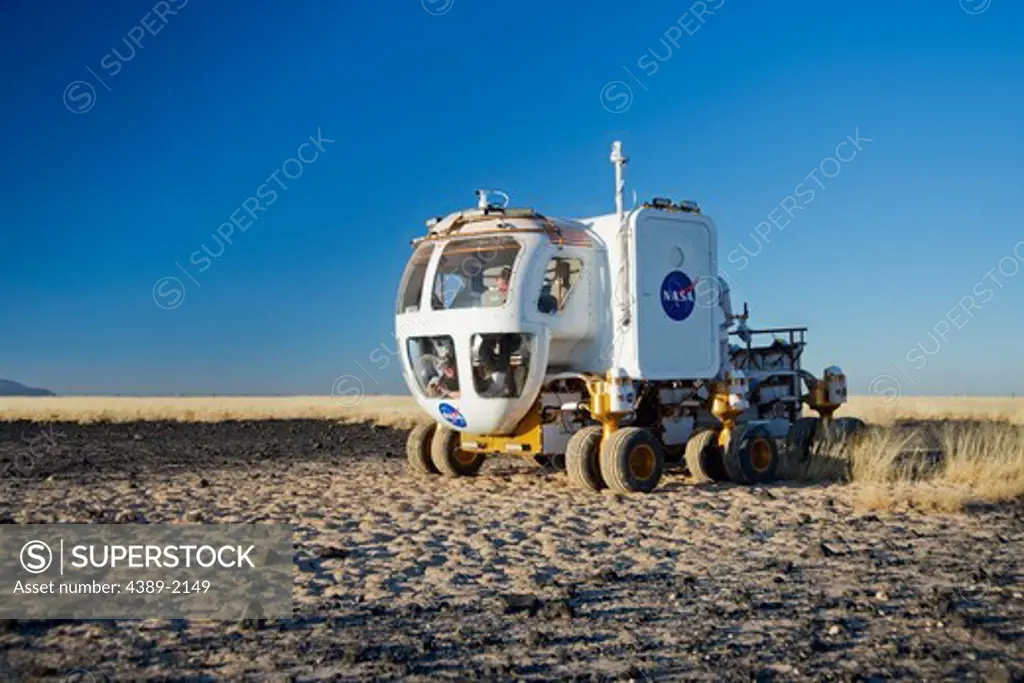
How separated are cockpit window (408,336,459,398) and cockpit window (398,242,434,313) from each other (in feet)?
1.74

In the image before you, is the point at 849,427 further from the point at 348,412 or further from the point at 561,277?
the point at 348,412

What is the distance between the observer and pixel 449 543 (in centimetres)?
941

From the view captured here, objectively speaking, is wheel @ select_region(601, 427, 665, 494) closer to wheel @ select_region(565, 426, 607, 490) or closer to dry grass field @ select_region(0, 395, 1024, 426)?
wheel @ select_region(565, 426, 607, 490)

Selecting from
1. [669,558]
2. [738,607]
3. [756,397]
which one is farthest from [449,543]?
[756,397]

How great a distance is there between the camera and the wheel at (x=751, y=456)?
45.4 feet

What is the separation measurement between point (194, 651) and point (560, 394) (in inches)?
324

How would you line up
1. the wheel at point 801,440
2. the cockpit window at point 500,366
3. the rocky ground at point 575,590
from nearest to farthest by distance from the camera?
1. the rocky ground at point 575,590
2. the cockpit window at point 500,366
3. the wheel at point 801,440

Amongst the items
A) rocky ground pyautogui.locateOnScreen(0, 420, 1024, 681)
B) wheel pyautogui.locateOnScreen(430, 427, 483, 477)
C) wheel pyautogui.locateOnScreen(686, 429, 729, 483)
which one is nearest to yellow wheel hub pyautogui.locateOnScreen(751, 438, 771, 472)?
wheel pyautogui.locateOnScreen(686, 429, 729, 483)

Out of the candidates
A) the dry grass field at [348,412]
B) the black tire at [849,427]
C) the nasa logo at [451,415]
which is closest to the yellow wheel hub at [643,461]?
the nasa logo at [451,415]

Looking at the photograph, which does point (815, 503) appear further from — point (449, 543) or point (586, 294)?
point (449, 543)

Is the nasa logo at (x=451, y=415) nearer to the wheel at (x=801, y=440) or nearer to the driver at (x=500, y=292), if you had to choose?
the driver at (x=500, y=292)

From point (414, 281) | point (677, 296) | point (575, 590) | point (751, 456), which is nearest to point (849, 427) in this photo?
point (751, 456)

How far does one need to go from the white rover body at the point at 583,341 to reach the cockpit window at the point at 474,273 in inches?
0.8

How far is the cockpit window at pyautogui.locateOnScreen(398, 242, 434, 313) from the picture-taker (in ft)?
45.4
